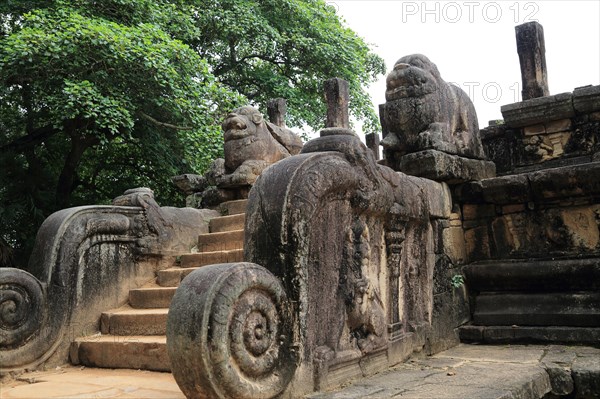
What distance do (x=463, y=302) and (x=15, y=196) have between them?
8.62 m

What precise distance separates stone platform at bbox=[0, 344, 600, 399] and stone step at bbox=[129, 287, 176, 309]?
2.32 feet

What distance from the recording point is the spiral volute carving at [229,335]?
2.50 metres

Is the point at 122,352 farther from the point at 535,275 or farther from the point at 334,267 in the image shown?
the point at 535,275

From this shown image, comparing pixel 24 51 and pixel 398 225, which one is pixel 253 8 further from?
pixel 398 225

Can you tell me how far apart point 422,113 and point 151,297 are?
9.45ft

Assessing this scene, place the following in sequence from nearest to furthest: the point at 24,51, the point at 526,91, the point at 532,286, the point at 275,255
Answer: the point at 275,255 < the point at 532,286 < the point at 526,91 < the point at 24,51

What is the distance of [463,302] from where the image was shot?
514 centimetres

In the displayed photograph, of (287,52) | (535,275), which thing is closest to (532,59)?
(535,275)

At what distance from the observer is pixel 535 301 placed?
486cm

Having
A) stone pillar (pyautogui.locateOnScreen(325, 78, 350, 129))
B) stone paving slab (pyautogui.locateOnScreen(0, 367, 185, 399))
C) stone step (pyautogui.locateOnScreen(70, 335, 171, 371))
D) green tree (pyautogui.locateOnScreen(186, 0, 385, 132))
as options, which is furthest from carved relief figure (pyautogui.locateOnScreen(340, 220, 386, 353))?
green tree (pyautogui.locateOnScreen(186, 0, 385, 132))

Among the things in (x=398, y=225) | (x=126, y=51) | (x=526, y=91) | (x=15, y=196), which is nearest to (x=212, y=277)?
(x=398, y=225)

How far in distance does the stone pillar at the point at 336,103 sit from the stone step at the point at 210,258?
1.32m

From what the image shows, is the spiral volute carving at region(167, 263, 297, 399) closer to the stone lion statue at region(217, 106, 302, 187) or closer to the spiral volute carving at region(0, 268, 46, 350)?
the spiral volute carving at region(0, 268, 46, 350)

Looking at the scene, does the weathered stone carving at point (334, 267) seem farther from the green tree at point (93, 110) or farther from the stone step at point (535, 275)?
the green tree at point (93, 110)
